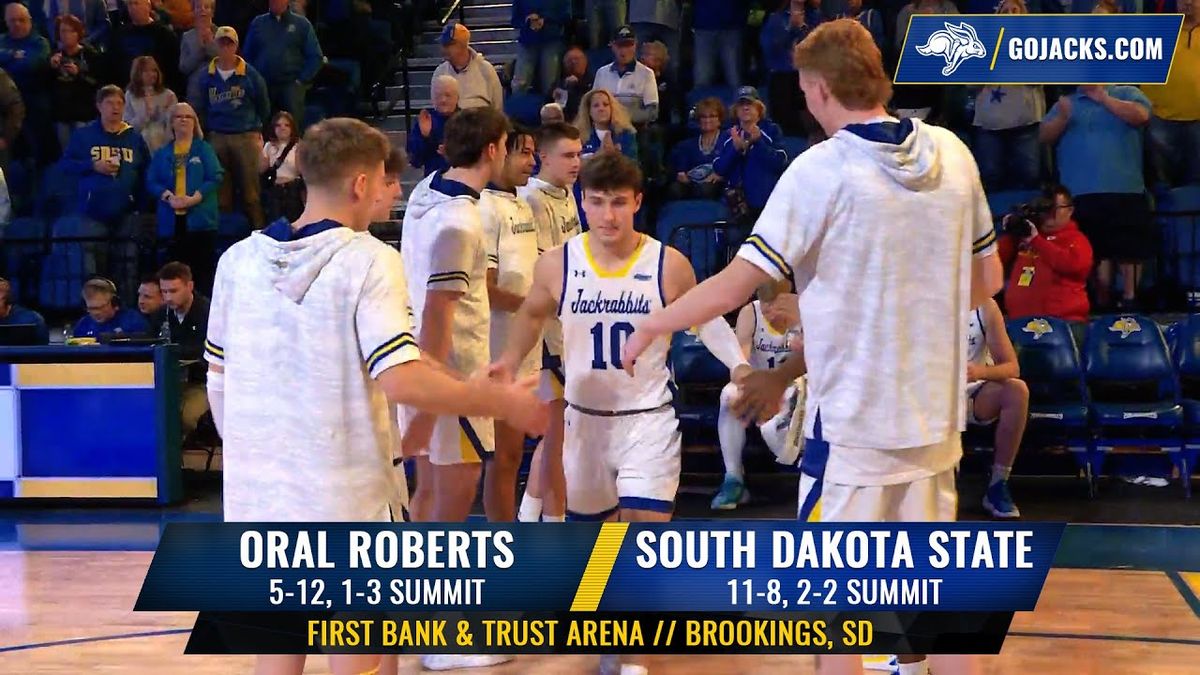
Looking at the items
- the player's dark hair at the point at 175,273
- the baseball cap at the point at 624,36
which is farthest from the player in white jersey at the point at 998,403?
the player's dark hair at the point at 175,273

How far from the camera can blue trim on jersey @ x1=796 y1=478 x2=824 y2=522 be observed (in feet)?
14.1

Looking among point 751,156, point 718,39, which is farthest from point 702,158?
point 718,39

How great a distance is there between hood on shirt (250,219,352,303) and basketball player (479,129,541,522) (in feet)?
7.74

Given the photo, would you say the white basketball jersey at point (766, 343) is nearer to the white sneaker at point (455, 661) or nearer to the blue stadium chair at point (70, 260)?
the white sneaker at point (455, 661)

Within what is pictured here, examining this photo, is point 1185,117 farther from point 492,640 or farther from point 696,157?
point 492,640

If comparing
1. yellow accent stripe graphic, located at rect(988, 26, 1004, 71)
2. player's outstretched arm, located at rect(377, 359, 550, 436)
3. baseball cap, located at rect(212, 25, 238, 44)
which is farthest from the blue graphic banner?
baseball cap, located at rect(212, 25, 238, 44)

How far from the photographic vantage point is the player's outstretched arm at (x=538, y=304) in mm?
5758

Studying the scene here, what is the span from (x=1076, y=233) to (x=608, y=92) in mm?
3363

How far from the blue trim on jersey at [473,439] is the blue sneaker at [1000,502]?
3.70 metres

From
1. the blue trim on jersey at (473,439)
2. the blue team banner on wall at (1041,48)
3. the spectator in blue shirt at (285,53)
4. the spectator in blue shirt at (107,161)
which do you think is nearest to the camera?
the blue trim on jersey at (473,439)

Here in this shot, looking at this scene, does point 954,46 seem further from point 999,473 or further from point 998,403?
point 999,473

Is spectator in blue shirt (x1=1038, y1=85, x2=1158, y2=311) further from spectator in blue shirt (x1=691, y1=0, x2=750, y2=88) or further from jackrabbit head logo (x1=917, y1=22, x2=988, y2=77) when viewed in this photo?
spectator in blue shirt (x1=691, y1=0, x2=750, y2=88)

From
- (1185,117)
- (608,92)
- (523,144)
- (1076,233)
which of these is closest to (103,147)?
(608,92)

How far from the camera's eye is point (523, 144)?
6.96 metres
